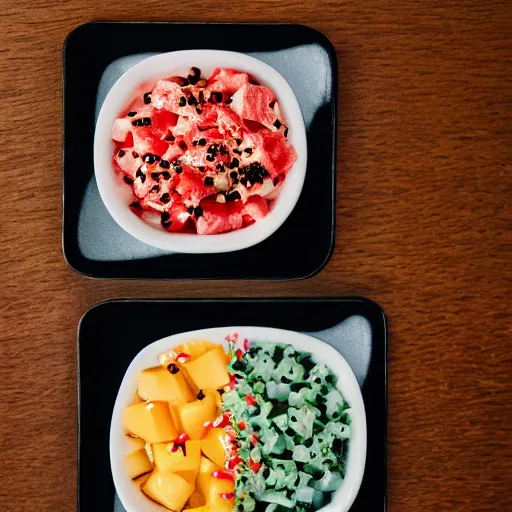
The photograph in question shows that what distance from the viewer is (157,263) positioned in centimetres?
138

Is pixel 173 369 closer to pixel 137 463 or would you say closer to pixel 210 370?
pixel 210 370

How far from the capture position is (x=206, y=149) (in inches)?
50.4

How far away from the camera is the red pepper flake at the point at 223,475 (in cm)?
132

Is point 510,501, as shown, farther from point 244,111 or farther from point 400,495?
point 244,111

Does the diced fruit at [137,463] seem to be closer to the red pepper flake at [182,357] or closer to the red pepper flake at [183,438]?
the red pepper flake at [183,438]

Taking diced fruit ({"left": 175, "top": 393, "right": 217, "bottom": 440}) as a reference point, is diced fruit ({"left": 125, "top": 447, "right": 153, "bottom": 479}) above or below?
below

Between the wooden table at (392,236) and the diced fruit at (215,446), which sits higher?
the wooden table at (392,236)

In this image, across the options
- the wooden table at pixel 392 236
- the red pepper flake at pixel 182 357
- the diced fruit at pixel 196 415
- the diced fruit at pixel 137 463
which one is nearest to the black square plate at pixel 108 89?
the wooden table at pixel 392 236

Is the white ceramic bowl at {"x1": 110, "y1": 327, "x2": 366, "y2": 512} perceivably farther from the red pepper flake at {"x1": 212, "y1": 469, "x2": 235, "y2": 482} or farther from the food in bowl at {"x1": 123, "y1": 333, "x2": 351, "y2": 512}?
the red pepper flake at {"x1": 212, "y1": 469, "x2": 235, "y2": 482}

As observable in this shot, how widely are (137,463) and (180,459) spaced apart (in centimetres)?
10

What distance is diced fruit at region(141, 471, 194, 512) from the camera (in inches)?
51.8

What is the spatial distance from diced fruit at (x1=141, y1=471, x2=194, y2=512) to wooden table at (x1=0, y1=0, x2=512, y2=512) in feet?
0.76

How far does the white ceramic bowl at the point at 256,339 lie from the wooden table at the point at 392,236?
4.0 inches

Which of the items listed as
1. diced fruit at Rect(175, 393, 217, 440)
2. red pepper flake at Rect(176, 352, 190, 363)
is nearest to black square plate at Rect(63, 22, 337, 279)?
red pepper flake at Rect(176, 352, 190, 363)
